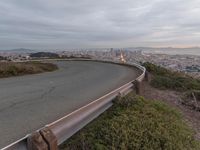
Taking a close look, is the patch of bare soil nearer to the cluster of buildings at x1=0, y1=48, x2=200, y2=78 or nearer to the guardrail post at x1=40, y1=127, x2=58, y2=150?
the guardrail post at x1=40, y1=127, x2=58, y2=150

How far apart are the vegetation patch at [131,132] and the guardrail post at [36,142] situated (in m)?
1.41

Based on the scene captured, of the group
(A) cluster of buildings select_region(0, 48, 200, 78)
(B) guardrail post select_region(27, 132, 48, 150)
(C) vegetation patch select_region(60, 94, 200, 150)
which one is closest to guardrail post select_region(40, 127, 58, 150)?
(B) guardrail post select_region(27, 132, 48, 150)

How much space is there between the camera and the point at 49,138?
4.06 metres

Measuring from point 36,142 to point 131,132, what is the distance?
8.18ft

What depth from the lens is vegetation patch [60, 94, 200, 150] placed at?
17.8 ft

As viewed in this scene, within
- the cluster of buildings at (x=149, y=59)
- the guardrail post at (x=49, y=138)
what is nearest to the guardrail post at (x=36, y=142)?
the guardrail post at (x=49, y=138)

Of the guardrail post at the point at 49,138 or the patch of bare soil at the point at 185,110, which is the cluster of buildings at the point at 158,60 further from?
the guardrail post at the point at 49,138

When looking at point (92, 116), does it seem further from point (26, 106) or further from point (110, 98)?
point (26, 106)

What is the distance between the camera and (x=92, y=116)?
19.9 feet

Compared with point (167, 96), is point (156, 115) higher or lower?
higher

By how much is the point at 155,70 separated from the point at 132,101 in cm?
1611

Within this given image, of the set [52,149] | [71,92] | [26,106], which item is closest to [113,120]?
[52,149]

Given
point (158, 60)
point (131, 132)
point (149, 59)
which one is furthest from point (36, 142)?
point (158, 60)

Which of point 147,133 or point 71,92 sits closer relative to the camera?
point 147,133
